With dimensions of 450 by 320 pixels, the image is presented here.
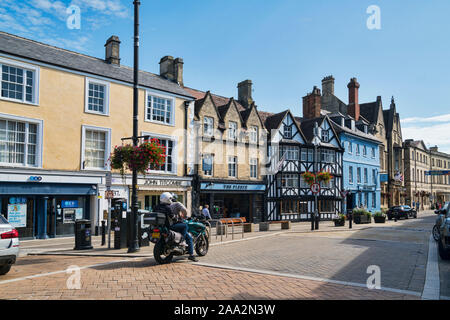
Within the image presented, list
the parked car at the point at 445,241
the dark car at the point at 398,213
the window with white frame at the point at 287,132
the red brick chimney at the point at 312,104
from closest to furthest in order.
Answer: the parked car at the point at 445,241
the window with white frame at the point at 287,132
the dark car at the point at 398,213
the red brick chimney at the point at 312,104

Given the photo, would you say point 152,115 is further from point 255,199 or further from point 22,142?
point 255,199

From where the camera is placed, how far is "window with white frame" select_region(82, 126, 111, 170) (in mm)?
19000

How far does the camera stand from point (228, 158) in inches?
1073

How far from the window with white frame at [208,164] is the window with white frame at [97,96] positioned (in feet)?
26.2

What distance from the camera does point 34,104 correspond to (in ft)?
56.0

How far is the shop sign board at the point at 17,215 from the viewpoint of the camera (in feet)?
53.7

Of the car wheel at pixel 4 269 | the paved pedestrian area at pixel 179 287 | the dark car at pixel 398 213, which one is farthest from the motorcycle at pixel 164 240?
the dark car at pixel 398 213

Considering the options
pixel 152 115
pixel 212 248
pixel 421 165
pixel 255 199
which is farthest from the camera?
pixel 421 165

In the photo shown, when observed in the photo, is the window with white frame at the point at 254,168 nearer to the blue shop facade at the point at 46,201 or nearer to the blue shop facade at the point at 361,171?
the blue shop facade at the point at 361,171

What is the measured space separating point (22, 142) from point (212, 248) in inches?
432

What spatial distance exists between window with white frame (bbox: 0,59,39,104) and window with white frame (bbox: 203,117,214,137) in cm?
1145

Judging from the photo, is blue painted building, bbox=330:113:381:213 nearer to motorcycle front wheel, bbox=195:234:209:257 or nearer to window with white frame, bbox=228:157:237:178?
window with white frame, bbox=228:157:237:178

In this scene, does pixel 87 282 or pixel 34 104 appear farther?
pixel 34 104
